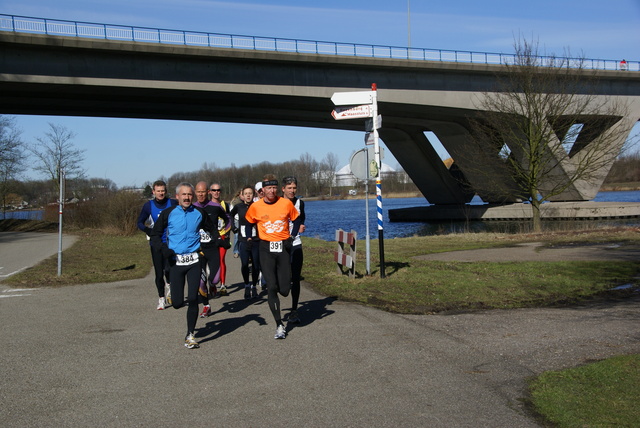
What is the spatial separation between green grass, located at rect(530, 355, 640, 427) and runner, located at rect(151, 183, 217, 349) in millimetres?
3820

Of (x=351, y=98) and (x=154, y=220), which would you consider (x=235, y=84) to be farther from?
(x=154, y=220)

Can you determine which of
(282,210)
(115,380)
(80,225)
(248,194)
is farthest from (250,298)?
(80,225)

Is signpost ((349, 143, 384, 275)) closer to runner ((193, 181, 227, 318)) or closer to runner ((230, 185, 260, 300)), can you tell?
runner ((230, 185, 260, 300))

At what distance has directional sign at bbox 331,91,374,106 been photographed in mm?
11781

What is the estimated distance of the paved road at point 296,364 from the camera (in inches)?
181

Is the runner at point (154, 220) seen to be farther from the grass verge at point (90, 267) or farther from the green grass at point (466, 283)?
the grass verge at point (90, 267)

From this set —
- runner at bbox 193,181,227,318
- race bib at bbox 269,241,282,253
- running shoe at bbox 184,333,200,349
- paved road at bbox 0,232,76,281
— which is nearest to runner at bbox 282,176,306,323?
race bib at bbox 269,241,282,253

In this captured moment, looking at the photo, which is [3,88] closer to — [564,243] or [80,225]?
[80,225]

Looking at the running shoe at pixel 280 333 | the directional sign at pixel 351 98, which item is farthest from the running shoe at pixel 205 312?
the directional sign at pixel 351 98

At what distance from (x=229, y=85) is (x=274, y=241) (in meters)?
26.4

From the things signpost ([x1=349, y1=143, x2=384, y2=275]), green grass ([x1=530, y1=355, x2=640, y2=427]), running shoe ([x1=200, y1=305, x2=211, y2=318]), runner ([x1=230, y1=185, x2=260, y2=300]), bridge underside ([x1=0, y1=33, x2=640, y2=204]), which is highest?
bridge underside ([x1=0, y1=33, x2=640, y2=204])

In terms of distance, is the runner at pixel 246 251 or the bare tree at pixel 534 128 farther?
the bare tree at pixel 534 128

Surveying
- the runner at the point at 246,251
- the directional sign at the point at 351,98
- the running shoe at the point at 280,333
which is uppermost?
the directional sign at the point at 351,98

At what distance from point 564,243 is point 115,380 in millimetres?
17942
